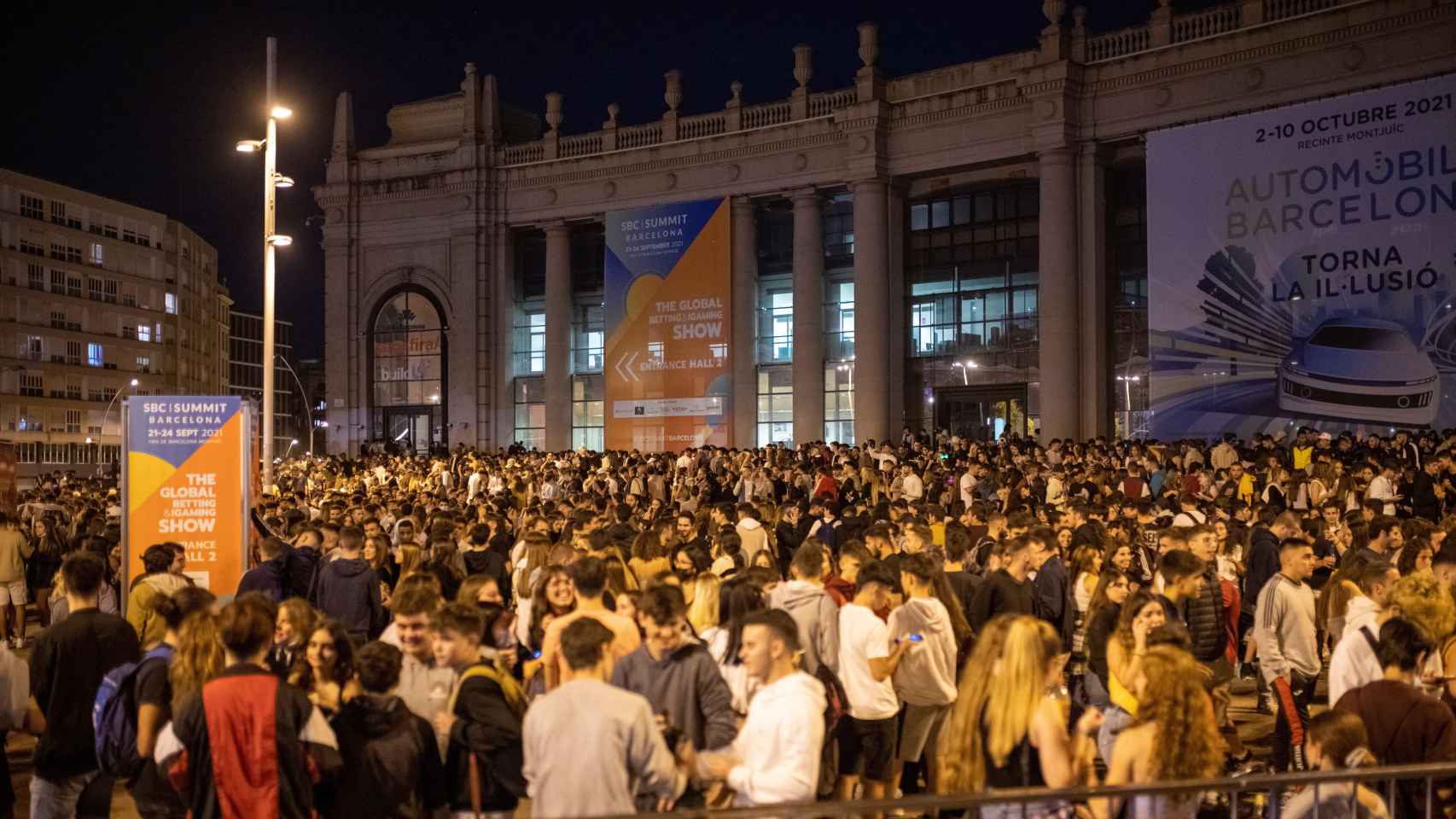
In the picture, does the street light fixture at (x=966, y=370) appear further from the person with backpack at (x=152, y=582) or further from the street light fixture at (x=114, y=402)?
the street light fixture at (x=114, y=402)

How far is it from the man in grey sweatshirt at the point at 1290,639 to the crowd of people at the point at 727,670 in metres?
0.02

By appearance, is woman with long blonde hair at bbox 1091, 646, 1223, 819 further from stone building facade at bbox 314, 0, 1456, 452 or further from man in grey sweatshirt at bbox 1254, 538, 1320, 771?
stone building facade at bbox 314, 0, 1456, 452

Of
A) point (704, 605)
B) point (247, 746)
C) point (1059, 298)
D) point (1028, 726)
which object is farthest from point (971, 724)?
point (1059, 298)

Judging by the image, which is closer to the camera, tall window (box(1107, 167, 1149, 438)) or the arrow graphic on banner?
tall window (box(1107, 167, 1149, 438))

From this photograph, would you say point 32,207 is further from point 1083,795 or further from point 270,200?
point 1083,795

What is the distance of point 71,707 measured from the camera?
7.03 metres

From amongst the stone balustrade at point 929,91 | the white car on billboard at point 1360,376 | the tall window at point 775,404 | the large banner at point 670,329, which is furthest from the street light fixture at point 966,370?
the white car on billboard at point 1360,376

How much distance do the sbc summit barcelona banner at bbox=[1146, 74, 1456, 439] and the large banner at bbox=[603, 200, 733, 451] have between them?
1303 cm

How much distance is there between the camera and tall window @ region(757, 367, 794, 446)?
130 ft

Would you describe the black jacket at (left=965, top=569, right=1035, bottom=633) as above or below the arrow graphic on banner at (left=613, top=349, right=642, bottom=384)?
below

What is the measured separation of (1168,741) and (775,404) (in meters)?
34.5

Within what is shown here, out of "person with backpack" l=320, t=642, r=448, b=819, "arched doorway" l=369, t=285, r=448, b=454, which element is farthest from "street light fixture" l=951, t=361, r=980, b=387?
"person with backpack" l=320, t=642, r=448, b=819

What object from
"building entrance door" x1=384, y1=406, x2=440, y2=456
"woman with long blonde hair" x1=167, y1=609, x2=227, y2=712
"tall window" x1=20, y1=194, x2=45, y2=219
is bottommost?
"woman with long blonde hair" x1=167, y1=609, x2=227, y2=712

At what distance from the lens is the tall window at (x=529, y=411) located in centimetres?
4447
